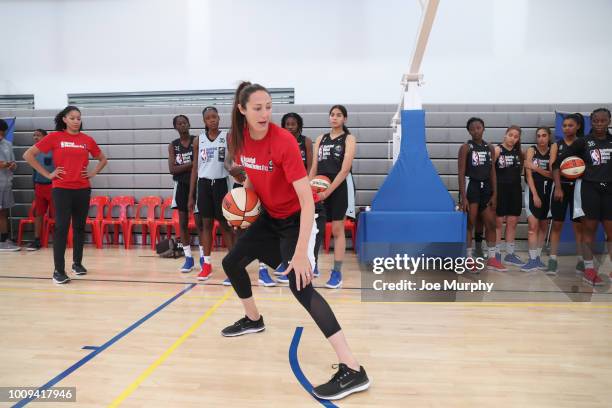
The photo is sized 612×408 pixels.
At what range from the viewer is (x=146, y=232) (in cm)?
679

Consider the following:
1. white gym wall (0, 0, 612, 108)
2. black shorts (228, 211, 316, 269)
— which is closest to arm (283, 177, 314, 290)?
black shorts (228, 211, 316, 269)

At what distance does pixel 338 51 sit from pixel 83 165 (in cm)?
541

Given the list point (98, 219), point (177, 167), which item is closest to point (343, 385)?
point (177, 167)

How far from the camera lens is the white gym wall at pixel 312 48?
7434 millimetres

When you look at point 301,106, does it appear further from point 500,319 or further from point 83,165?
point 500,319

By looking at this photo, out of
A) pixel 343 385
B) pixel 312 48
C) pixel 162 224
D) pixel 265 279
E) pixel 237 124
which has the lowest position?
pixel 265 279

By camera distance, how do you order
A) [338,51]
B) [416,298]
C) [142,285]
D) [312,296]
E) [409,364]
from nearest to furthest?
[312,296] → [409,364] → [416,298] → [142,285] → [338,51]

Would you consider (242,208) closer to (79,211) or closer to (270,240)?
(270,240)

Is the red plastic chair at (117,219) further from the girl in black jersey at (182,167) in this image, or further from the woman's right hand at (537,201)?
the woman's right hand at (537,201)

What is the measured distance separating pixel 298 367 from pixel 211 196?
234 centimetres

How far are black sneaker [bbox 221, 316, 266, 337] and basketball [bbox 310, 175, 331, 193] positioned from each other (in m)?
1.44

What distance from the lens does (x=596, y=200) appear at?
4055 mm

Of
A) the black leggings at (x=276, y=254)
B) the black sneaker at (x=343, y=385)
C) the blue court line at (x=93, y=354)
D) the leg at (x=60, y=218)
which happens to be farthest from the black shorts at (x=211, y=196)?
the black sneaker at (x=343, y=385)

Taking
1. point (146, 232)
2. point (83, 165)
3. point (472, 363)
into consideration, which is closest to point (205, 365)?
point (472, 363)
